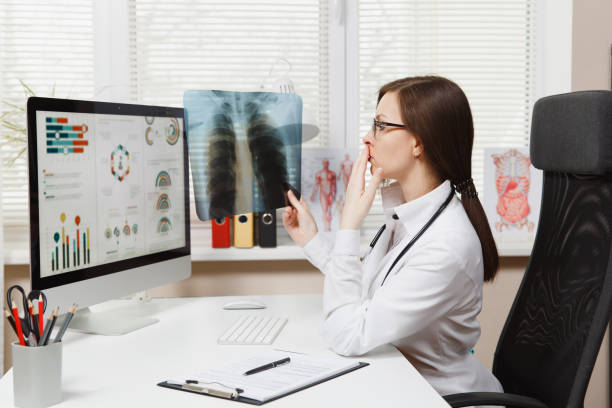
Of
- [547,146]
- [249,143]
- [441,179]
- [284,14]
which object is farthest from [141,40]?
[547,146]

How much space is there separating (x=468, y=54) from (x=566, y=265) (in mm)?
1402

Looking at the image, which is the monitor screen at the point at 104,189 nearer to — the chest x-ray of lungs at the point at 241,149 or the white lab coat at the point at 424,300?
the chest x-ray of lungs at the point at 241,149

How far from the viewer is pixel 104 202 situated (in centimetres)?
149

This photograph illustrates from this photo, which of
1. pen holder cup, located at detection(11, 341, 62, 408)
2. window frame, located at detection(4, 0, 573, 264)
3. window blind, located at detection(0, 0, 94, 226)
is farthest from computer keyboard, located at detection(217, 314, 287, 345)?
window blind, located at detection(0, 0, 94, 226)

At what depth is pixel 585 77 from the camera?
2424 millimetres

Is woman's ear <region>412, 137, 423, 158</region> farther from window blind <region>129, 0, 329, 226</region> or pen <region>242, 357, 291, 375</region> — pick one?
window blind <region>129, 0, 329, 226</region>

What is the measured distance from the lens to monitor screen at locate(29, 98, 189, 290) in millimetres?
1324

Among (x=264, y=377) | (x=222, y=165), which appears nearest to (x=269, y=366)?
(x=264, y=377)

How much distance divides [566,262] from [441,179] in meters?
0.35

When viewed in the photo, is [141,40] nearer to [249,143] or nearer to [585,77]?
[249,143]

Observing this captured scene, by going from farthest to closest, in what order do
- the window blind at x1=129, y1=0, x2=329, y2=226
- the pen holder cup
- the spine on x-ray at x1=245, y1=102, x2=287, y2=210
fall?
the window blind at x1=129, y1=0, x2=329, y2=226 → the spine on x-ray at x1=245, y1=102, x2=287, y2=210 → the pen holder cup

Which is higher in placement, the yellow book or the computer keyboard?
the yellow book

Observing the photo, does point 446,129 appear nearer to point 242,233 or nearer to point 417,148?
point 417,148

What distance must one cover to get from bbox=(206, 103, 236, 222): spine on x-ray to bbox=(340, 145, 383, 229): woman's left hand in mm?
454
